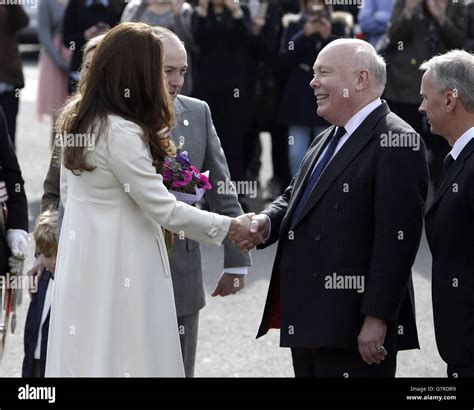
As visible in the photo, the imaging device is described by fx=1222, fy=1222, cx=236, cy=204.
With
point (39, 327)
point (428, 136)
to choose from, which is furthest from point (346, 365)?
point (428, 136)

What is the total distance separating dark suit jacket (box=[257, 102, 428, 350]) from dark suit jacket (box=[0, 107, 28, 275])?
56.4 inches

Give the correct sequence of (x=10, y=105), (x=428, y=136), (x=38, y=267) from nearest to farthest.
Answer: (x=38, y=267), (x=10, y=105), (x=428, y=136)

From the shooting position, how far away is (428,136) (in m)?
11.7

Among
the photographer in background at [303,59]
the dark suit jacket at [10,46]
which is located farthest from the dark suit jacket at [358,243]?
the dark suit jacket at [10,46]

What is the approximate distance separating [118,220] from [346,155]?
996mm

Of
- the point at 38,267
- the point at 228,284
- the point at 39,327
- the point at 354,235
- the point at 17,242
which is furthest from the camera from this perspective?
the point at 39,327

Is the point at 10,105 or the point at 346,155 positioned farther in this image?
the point at 10,105

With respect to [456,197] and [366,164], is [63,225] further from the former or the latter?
[456,197]

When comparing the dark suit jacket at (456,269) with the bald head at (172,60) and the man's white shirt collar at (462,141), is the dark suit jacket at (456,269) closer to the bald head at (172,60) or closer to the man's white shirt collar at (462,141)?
the man's white shirt collar at (462,141)

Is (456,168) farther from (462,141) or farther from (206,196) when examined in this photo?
(206,196)

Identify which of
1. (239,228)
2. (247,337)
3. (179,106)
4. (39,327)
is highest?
(179,106)

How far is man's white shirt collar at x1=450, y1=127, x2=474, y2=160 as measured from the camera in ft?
16.7

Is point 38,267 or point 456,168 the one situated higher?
point 456,168

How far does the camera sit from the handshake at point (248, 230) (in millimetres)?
5285
